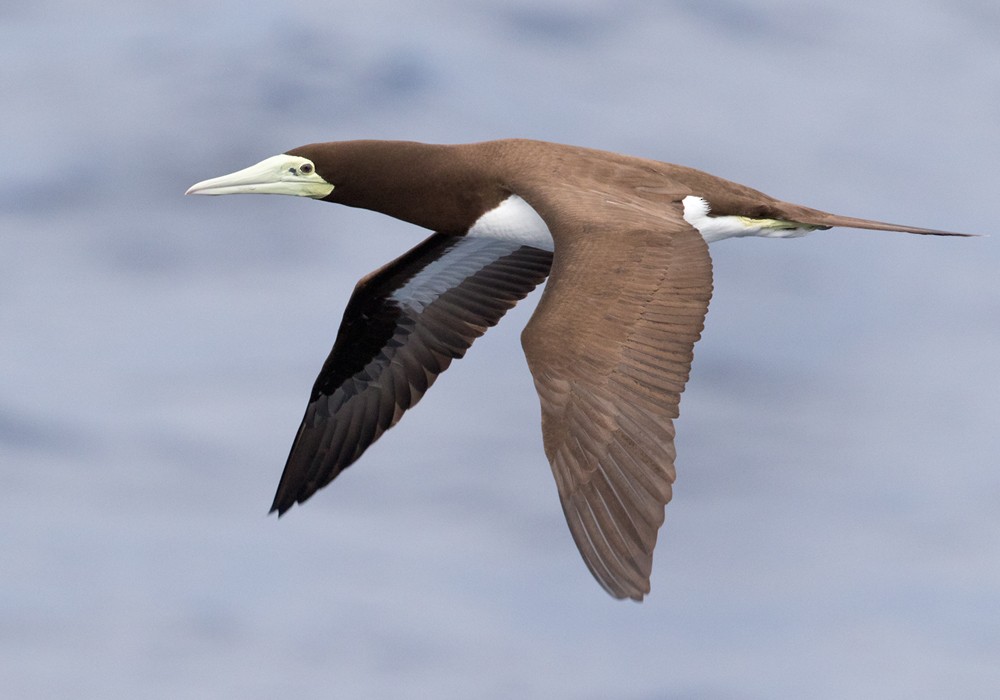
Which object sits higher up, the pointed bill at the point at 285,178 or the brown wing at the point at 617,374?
the pointed bill at the point at 285,178

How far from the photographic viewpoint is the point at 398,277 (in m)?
14.8

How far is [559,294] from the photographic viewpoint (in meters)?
10.6

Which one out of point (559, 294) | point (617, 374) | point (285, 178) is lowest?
point (617, 374)

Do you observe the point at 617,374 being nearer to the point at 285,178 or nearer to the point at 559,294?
the point at 559,294

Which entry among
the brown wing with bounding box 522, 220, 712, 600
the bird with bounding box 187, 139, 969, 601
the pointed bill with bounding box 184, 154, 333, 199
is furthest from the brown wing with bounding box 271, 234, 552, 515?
the brown wing with bounding box 522, 220, 712, 600

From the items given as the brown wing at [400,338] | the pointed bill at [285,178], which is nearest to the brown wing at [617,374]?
the pointed bill at [285,178]

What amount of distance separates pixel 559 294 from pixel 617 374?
667mm

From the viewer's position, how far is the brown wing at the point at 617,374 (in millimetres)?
9758

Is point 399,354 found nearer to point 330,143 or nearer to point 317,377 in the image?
point 317,377

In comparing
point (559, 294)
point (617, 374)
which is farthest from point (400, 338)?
point (617, 374)

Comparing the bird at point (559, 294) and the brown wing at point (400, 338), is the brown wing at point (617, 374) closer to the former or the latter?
the bird at point (559, 294)

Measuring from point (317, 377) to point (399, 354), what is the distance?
0.74m

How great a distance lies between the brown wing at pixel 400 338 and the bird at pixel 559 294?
1 cm

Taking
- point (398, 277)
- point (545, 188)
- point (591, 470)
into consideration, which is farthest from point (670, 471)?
point (398, 277)
